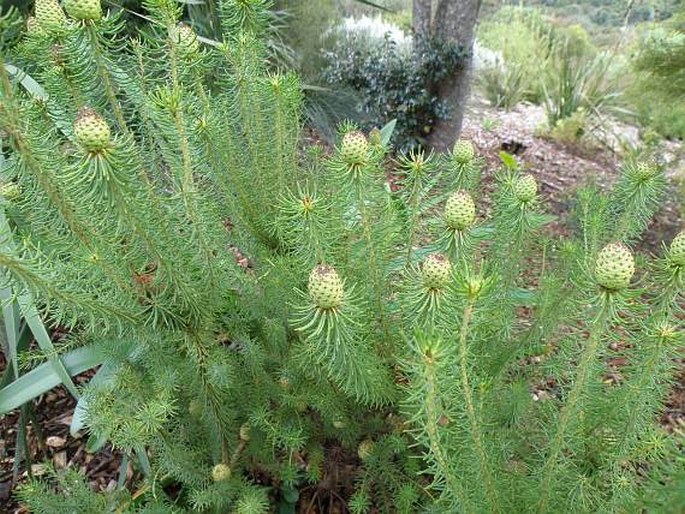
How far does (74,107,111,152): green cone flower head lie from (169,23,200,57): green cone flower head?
1.03 ft

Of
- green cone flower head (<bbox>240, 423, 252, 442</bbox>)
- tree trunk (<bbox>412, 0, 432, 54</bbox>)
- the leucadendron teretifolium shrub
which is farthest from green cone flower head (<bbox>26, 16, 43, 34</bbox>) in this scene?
tree trunk (<bbox>412, 0, 432, 54</bbox>)

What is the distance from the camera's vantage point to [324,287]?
26.9 inches

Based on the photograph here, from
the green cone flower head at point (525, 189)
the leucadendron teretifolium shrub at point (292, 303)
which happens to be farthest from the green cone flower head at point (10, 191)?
the green cone flower head at point (525, 189)

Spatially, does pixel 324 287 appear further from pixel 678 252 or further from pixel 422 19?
pixel 422 19

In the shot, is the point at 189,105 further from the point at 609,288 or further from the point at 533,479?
the point at 533,479

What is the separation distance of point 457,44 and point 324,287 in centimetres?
359

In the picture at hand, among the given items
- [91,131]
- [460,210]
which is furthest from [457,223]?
[91,131]

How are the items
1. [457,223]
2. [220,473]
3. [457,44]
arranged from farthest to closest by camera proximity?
[457,44]
[220,473]
[457,223]

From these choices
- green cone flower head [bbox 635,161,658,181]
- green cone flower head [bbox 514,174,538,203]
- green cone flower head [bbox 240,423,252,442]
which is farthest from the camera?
green cone flower head [bbox 240,423,252,442]

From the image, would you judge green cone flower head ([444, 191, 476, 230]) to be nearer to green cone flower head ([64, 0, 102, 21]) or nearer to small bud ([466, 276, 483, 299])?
small bud ([466, 276, 483, 299])

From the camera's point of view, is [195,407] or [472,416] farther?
[195,407]

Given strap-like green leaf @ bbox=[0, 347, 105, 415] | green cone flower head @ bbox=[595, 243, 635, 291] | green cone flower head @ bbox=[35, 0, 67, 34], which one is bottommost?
strap-like green leaf @ bbox=[0, 347, 105, 415]

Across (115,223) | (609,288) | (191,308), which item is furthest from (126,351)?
(609,288)

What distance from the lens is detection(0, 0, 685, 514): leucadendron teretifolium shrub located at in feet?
2.59
